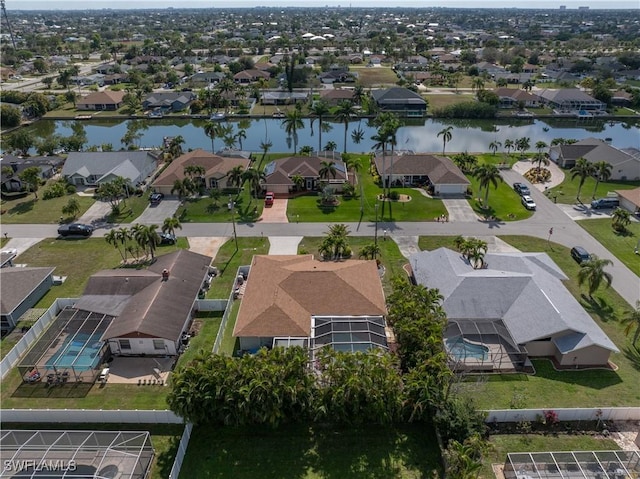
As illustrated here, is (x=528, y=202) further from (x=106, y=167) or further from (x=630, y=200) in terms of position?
(x=106, y=167)

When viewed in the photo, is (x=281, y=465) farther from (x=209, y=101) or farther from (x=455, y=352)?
(x=209, y=101)

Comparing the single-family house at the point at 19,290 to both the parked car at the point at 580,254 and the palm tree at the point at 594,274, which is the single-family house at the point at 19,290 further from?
the parked car at the point at 580,254

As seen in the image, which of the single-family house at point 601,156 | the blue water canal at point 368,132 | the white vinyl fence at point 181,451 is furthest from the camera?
the blue water canal at point 368,132

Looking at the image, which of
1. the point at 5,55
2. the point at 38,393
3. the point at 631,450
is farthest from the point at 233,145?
the point at 5,55

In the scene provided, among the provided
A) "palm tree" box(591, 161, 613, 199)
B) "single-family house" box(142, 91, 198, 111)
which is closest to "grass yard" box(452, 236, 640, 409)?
"palm tree" box(591, 161, 613, 199)

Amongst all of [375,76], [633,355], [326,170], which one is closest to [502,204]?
[326,170]

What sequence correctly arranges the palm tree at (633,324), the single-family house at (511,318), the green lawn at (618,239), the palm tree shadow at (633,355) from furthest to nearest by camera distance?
the green lawn at (618,239)
the palm tree at (633,324)
the palm tree shadow at (633,355)
the single-family house at (511,318)

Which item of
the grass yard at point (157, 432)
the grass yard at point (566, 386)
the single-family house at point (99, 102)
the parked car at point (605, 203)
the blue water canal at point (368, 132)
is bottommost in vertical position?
the blue water canal at point (368, 132)

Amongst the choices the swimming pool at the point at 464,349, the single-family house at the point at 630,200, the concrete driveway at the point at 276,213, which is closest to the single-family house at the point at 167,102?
the concrete driveway at the point at 276,213
